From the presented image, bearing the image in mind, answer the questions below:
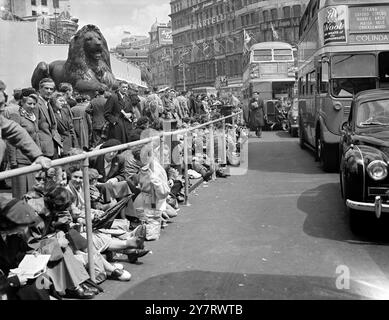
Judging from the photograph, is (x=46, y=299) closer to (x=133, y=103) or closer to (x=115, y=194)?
(x=115, y=194)

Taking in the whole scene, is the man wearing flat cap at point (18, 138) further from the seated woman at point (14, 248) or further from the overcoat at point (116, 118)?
the overcoat at point (116, 118)

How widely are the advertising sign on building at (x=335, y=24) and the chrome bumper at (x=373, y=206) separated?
5.53m

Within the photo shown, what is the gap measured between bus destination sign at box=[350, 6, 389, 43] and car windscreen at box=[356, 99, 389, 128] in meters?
3.16

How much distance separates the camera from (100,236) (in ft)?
17.9

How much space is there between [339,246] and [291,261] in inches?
32.5

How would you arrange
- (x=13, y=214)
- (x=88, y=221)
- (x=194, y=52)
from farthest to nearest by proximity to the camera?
(x=194, y=52)
(x=88, y=221)
(x=13, y=214)

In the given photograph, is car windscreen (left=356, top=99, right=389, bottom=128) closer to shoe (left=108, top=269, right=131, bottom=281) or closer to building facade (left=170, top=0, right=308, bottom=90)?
shoe (left=108, top=269, right=131, bottom=281)

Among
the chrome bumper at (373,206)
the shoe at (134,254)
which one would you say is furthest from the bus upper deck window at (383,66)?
the shoe at (134,254)

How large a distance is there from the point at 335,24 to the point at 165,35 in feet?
415

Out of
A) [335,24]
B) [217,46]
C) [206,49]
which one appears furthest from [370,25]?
[206,49]

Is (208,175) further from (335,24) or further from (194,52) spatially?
(194,52)

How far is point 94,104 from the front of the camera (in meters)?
11.2

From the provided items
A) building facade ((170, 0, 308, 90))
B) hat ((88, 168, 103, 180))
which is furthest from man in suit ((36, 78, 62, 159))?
building facade ((170, 0, 308, 90))

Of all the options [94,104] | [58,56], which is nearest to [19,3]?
[58,56]
